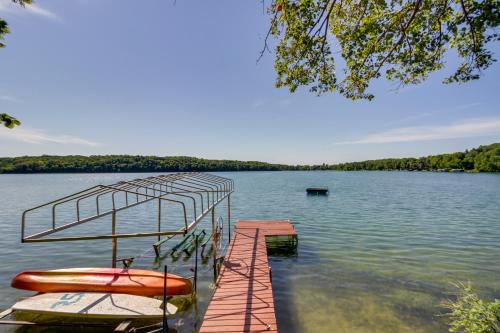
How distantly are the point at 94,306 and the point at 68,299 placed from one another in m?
1.14

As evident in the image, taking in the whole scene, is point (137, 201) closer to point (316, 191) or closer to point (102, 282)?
point (102, 282)

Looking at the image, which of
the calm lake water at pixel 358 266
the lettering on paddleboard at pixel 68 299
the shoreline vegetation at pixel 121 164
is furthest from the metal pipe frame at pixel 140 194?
the shoreline vegetation at pixel 121 164

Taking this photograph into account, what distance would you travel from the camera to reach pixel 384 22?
7.93 meters

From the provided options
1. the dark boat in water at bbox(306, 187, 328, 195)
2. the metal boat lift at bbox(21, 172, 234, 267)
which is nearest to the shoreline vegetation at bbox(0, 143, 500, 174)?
the dark boat in water at bbox(306, 187, 328, 195)

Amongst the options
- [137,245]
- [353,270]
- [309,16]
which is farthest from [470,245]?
[137,245]

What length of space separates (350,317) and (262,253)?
5.28m

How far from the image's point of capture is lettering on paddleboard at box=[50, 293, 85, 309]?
28.7 ft

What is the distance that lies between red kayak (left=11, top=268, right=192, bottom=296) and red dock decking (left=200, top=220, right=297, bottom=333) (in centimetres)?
166

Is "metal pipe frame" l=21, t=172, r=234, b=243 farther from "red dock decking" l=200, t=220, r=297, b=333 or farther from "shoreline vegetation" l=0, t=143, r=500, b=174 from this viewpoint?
"shoreline vegetation" l=0, t=143, r=500, b=174

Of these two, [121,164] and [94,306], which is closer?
[94,306]

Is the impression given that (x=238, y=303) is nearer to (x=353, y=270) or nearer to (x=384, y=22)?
(x=353, y=270)

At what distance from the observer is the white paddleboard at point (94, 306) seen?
27.2ft

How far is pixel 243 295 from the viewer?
9.52 meters

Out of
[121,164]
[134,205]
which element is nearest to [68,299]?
[134,205]
